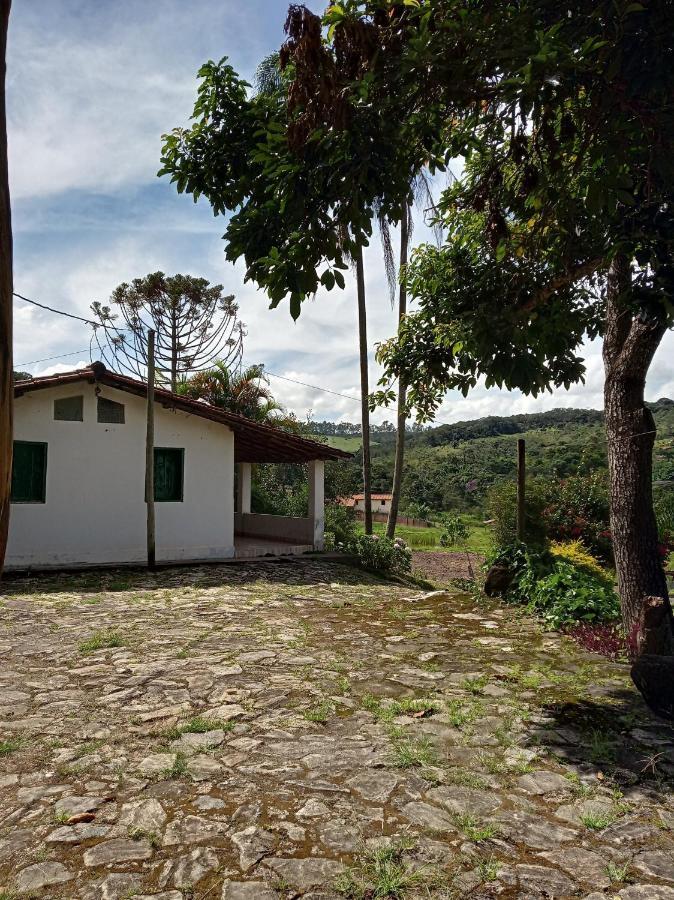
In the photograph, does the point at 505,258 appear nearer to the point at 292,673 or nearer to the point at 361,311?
the point at 292,673

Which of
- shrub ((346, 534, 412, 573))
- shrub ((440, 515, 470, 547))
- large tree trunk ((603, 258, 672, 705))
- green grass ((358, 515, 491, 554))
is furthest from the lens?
shrub ((440, 515, 470, 547))

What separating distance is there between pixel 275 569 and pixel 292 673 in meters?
7.42

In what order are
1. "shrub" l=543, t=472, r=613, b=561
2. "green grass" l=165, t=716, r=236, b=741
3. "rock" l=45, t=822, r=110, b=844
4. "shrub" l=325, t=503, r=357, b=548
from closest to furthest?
"rock" l=45, t=822, r=110, b=844
"green grass" l=165, t=716, r=236, b=741
"shrub" l=543, t=472, r=613, b=561
"shrub" l=325, t=503, r=357, b=548

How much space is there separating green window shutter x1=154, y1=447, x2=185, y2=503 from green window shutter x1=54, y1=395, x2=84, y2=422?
5.90 ft

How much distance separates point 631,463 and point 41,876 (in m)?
6.04

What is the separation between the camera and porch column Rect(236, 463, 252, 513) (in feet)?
66.0

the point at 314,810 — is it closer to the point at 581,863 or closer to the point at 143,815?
the point at 143,815

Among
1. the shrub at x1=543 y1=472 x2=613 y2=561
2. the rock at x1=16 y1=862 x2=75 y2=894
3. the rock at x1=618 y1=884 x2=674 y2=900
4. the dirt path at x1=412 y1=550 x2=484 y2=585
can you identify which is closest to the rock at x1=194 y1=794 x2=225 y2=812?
the rock at x1=16 y1=862 x2=75 y2=894

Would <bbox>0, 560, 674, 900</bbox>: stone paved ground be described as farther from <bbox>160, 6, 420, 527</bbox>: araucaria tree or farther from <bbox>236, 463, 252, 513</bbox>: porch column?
<bbox>236, 463, 252, 513</bbox>: porch column

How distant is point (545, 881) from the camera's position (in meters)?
2.98

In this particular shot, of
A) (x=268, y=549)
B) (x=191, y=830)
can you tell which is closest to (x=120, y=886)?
(x=191, y=830)

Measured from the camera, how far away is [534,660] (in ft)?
22.9

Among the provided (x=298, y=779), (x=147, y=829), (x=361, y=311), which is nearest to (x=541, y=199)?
(x=298, y=779)

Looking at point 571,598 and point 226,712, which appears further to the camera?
point 571,598
